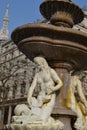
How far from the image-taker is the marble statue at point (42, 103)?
852 centimetres

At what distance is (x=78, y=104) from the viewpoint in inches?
382

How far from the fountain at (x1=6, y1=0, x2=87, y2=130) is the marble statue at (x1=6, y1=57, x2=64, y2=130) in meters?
0.41

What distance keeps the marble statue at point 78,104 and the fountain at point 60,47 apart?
127 millimetres

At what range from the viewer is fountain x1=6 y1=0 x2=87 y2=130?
30.4 feet

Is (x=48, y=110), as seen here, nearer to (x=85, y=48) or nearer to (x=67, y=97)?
(x=67, y=97)

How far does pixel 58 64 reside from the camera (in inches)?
391

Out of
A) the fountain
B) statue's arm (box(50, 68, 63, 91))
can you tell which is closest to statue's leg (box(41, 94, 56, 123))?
statue's arm (box(50, 68, 63, 91))

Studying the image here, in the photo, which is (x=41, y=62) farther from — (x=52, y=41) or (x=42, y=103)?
(x=42, y=103)

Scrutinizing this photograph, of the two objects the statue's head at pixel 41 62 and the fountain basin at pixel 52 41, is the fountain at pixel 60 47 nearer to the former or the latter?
the fountain basin at pixel 52 41

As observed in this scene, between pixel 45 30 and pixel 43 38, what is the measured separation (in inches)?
9.5

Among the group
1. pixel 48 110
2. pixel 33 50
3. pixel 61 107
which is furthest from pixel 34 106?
pixel 33 50

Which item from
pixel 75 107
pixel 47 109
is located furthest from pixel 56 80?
pixel 75 107

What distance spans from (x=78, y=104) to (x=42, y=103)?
130 centimetres

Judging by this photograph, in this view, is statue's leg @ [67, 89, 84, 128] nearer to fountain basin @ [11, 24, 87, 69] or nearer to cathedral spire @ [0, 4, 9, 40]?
fountain basin @ [11, 24, 87, 69]
